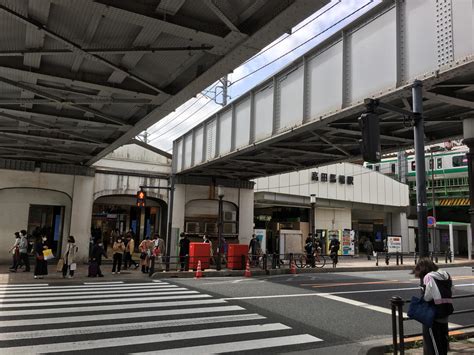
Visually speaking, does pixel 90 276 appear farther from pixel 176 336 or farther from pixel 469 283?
pixel 469 283

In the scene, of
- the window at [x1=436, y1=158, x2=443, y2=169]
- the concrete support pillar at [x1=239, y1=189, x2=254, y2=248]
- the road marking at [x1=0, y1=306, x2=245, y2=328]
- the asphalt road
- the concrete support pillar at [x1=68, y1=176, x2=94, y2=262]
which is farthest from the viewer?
the window at [x1=436, y1=158, x2=443, y2=169]

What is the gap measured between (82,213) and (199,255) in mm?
7714

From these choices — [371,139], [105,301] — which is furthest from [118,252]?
[371,139]

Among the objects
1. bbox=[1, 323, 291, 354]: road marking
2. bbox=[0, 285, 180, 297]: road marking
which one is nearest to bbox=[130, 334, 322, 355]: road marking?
bbox=[1, 323, 291, 354]: road marking

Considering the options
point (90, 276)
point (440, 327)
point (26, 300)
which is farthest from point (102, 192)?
point (440, 327)

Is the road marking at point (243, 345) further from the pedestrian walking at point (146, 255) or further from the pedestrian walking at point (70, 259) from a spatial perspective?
the pedestrian walking at point (146, 255)

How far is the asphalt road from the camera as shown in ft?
23.2

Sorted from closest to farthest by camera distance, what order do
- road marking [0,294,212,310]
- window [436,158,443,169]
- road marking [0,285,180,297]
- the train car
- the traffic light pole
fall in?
the traffic light pole < road marking [0,294,212,310] < road marking [0,285,180,297] < the train car < window [436,158,443,169]

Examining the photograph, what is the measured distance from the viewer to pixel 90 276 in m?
16.9

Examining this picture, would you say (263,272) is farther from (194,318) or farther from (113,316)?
(113,316)

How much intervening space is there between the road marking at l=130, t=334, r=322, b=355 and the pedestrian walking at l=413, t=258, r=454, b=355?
2.46 meters

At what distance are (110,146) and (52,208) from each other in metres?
8.13

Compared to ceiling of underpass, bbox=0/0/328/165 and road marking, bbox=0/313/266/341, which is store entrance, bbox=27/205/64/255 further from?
road marking, bbox=0/313/266/341

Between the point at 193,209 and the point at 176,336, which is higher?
the point at 193,209
